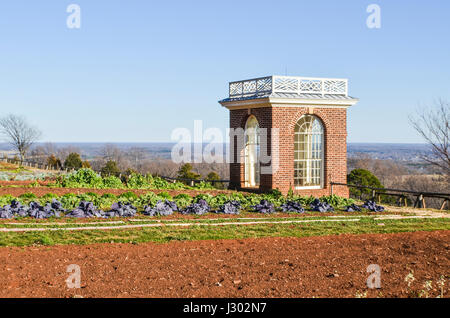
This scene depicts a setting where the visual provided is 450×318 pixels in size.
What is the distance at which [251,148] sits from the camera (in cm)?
2034

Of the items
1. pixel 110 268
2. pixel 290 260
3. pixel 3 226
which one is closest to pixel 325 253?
pixel 290 260

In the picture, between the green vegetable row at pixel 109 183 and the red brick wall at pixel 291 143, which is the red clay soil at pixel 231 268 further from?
the green vegetable row at pixel 109 183

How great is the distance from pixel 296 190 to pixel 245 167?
2.41 m

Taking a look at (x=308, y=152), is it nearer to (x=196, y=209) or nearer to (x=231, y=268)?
(x=196, y=209)

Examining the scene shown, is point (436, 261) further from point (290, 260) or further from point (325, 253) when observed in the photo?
point (290, 260)

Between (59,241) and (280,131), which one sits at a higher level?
(280,131)

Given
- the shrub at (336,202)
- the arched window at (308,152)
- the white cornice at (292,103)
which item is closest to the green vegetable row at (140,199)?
the shrub at (336,202)

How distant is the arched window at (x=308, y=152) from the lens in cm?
1956

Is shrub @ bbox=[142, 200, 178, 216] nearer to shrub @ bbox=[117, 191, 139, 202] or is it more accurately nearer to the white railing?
shrub @ bbox=[117, 191, 139, 202]

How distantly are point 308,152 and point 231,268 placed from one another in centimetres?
1250

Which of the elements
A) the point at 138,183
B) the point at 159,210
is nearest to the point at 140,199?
the point at 159,210

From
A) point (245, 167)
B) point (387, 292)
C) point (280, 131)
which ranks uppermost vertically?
point (280, 131)

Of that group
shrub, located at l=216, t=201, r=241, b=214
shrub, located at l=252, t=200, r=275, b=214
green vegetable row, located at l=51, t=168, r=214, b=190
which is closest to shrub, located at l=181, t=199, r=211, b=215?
shrub, located at l=216, t=201, r=241, b=214

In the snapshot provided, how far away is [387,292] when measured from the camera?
6660mm
